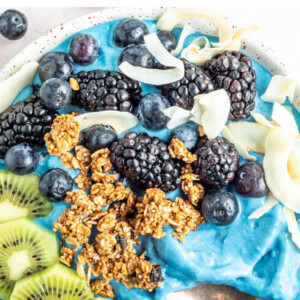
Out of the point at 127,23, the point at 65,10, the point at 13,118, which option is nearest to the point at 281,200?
the point at 127,23

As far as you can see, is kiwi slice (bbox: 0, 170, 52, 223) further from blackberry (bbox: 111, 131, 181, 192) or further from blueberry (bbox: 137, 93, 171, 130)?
blueberry (bbox: 137, 93, 171, 130)

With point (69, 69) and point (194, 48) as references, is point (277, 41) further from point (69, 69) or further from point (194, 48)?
point (69, 69)

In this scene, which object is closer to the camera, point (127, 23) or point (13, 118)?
point (13, 118)

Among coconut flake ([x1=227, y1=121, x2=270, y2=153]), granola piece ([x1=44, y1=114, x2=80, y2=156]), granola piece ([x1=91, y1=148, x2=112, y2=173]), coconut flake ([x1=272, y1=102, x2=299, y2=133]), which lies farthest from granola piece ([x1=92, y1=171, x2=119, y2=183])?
coconut flake ([x1=272, y1=102, x2=299, y2=133])

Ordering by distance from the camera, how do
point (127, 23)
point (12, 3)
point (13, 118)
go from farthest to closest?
1. point (12, 3)
2. point (127, 23)
3. point (13, 118)

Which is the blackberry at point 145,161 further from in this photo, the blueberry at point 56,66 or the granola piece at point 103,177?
the blueberry at point 56,66
